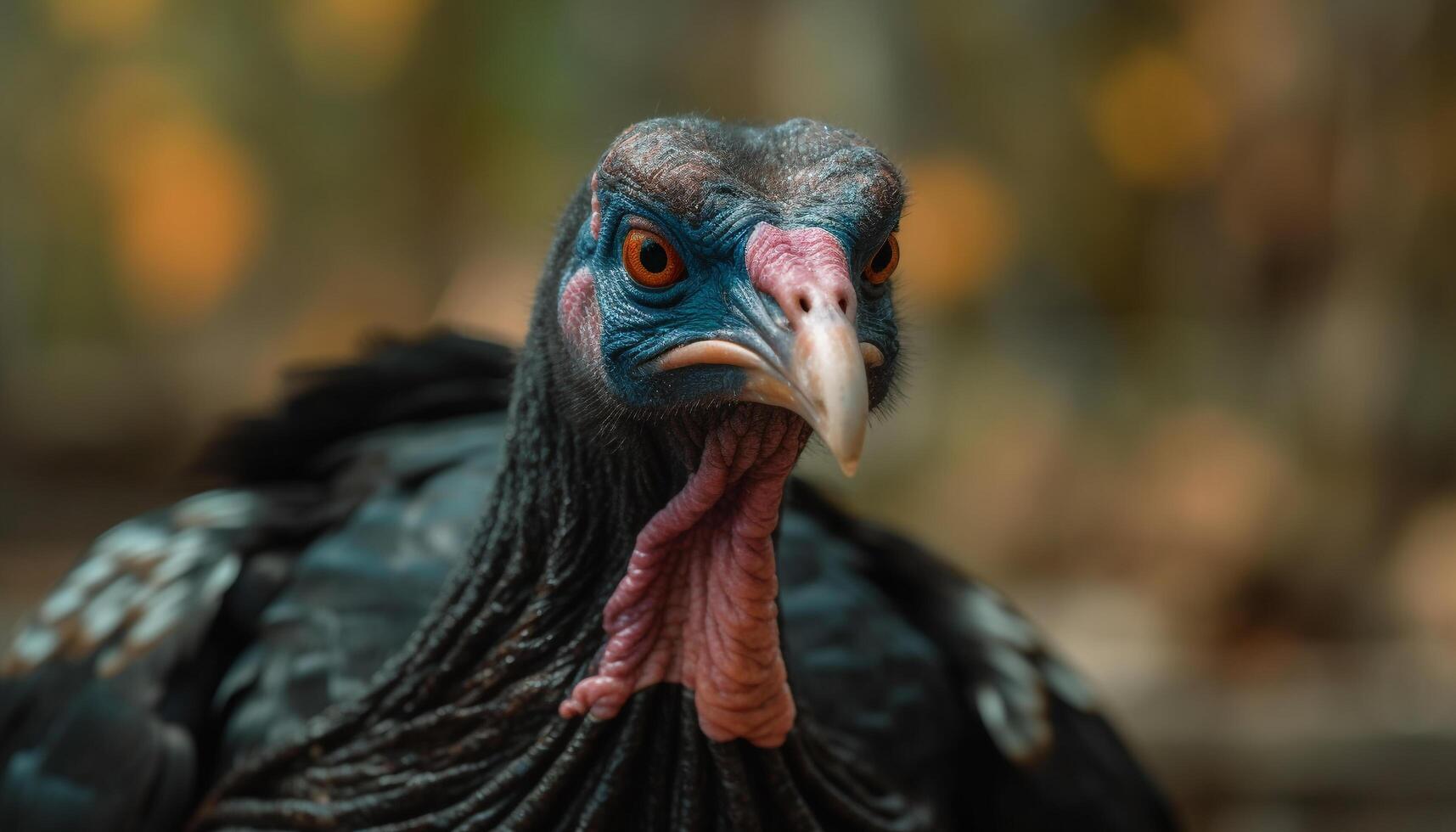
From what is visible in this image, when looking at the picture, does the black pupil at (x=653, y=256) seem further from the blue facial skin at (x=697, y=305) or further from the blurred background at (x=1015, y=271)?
the blurred background at (x=1015, y=271)

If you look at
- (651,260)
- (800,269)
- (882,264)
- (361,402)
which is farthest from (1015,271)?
(800,269)

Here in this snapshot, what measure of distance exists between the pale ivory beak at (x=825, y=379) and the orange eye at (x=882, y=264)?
231 millimetres

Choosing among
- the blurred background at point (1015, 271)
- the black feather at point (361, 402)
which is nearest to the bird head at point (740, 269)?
the black feather at point (361, 402)

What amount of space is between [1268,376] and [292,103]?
5.08 m

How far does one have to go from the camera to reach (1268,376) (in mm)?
5699

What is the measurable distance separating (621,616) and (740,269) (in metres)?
0.55

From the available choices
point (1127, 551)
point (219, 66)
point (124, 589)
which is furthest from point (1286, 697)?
point (219, 66)

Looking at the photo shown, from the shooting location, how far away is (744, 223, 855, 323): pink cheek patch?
5.23 feet

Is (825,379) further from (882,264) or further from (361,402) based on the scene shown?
(361,402)

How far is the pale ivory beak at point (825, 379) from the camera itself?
Result: 153 centimetres

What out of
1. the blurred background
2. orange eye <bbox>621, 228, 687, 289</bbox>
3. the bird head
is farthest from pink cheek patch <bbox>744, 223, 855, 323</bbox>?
the blurred background

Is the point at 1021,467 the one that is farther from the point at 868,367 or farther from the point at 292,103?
the point at 868,367

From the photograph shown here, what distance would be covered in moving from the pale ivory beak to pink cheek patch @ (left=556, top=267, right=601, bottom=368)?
0.97 feet

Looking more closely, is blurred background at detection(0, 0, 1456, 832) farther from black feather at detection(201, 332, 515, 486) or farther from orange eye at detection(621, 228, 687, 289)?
orange eye at detection(621, 228, 687, 289)
